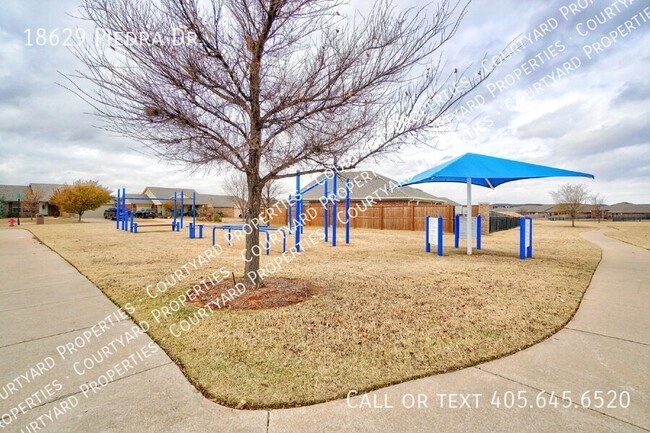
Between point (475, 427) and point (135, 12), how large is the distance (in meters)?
5.19

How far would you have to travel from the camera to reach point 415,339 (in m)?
3.37

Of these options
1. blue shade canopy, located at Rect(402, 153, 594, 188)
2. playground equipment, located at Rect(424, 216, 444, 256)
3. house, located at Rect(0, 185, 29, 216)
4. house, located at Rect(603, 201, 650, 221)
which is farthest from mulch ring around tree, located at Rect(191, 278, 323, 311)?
house, located at Rect(603, 201, 650, 221)

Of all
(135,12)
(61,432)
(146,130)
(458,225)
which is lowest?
(61,432)

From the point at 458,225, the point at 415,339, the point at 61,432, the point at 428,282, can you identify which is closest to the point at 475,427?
the point at 415,339

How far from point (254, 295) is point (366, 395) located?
295 centimetres

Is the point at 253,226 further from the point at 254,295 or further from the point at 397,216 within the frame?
the point at 397,216

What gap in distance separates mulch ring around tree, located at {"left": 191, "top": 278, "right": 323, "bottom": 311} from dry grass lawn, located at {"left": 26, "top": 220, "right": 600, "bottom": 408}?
9.0 inches

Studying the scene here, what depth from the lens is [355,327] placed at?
3715mm

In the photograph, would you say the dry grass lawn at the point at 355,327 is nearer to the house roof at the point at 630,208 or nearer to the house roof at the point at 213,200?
the house roof at the point at 213,200

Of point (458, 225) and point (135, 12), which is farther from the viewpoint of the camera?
point (458, 225)

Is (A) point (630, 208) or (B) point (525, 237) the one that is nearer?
(B) point (525, 237)

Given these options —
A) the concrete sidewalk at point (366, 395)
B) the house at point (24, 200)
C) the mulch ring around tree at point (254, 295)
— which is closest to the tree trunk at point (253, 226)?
the mulch ring around tree at point (254, 295)

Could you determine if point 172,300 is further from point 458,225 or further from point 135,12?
point 458,225

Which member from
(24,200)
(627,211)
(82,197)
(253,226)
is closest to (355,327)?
(253,226)
